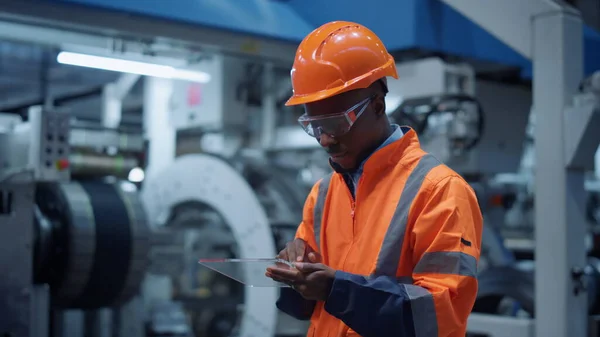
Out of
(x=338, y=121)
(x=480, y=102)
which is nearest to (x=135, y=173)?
(x=480, y=102)

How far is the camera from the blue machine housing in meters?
3.54

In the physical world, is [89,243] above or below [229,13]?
below

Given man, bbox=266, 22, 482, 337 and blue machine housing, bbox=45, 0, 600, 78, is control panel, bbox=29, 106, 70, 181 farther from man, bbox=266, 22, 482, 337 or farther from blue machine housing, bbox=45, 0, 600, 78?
man, bbox=266, 22, 482, 337

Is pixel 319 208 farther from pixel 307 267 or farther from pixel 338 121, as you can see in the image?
pixel 307 267

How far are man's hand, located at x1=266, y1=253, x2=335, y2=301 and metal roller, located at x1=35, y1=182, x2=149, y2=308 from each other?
2.33 meters

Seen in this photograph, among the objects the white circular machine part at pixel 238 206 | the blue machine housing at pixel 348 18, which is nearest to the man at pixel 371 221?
the blue machine housing at pixel 348 18

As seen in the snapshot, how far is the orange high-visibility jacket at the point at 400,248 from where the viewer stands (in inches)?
61.4

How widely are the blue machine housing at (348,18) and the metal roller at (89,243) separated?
3.50 ft

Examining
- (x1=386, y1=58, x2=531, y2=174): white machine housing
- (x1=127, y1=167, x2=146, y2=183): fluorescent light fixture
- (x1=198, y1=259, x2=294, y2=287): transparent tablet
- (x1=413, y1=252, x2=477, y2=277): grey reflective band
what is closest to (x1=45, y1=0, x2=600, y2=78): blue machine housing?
(x1=386, y1=58, x2=531, y2=174): white machine housing

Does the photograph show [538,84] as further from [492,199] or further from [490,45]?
[492,199]

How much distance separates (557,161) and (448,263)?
4.41 feet

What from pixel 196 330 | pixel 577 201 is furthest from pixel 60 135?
pixel 577 201

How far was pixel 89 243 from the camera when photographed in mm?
3668

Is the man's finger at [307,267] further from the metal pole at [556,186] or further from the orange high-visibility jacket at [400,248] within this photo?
the metal pole at [556,186]
